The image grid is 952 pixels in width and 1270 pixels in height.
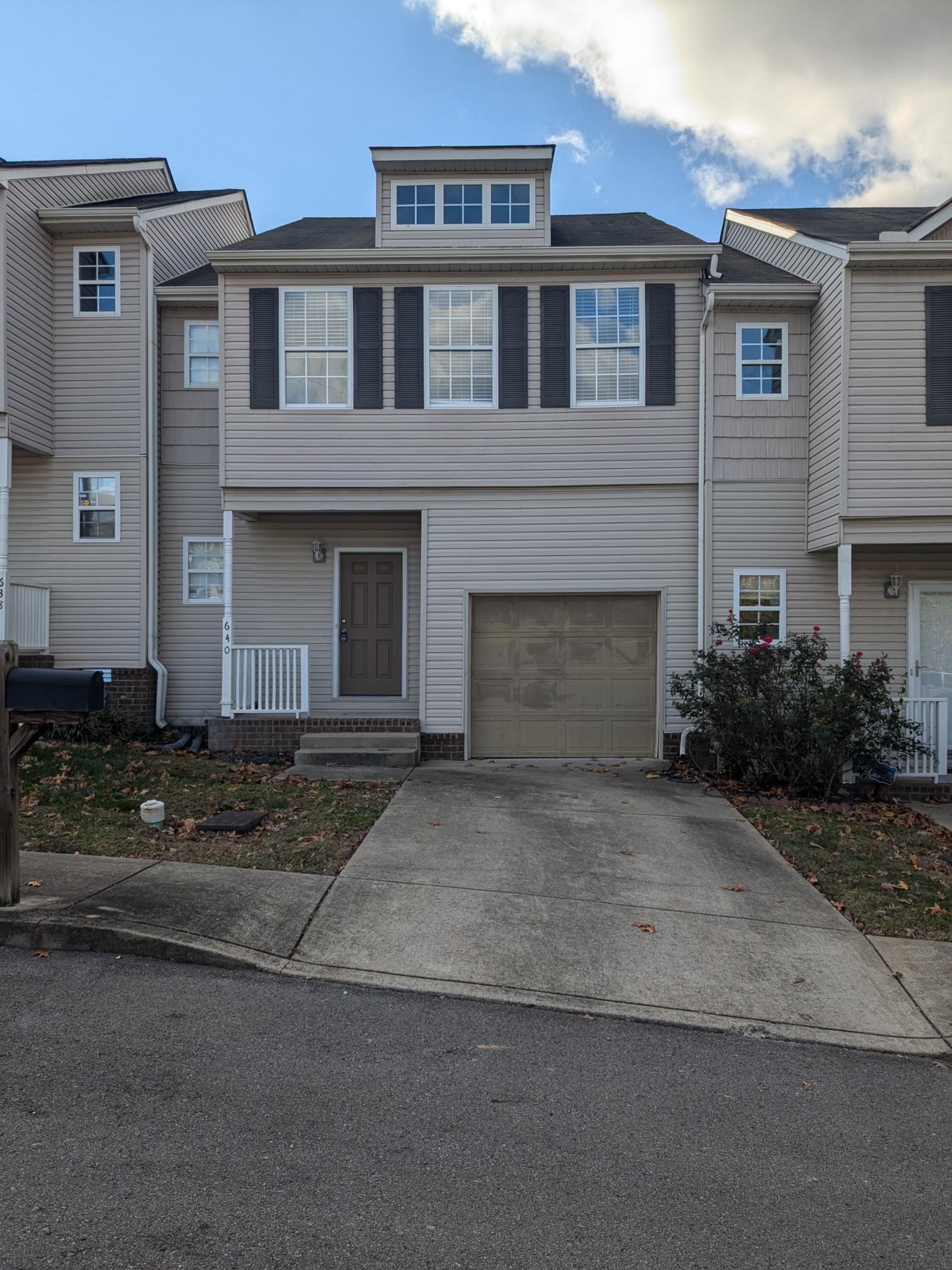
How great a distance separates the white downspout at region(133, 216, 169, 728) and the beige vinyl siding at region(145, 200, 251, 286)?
1.30 ft

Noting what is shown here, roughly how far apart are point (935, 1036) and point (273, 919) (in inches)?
148

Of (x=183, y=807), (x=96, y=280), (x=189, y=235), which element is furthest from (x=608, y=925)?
(x=189, y=235)

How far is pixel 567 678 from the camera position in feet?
38.0

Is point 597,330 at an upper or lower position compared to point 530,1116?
upper

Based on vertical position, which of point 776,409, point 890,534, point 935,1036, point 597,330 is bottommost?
point 935,1036

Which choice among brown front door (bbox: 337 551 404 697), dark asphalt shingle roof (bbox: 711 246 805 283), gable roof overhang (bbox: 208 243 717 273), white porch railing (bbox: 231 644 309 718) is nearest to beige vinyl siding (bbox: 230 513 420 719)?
brown front door (bbox: 337 551 404 697)

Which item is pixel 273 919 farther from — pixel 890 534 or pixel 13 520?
pixel 13 520

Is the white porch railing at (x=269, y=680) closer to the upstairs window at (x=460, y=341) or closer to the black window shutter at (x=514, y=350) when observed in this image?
the upstairs window at (x=460, y=341)

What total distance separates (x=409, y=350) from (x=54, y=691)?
25.0 ft

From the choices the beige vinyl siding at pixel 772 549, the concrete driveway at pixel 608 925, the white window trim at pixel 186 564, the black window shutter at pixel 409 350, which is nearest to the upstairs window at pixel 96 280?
the white window trim at pixel 186 564

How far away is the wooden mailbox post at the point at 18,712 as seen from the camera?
5.09 meters

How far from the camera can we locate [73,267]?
12414mm

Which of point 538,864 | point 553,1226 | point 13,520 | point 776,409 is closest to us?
point 553,1226

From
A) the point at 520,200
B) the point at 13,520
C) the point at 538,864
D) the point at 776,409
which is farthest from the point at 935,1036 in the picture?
the point at 13,520
